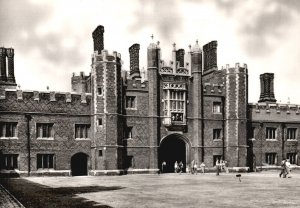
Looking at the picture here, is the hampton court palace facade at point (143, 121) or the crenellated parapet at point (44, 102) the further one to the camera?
the hampton court palace facade at point (143, 121)

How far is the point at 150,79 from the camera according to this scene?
35.3 m

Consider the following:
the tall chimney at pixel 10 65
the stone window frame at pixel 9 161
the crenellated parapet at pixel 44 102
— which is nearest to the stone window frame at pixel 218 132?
the crenellated parapet at pixel 44 102

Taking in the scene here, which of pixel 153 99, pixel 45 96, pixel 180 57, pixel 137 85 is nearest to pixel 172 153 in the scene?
pixel 153 99

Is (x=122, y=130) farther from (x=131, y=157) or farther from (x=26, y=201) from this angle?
(x=26, y=201)

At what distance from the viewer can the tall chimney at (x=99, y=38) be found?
1377 inches

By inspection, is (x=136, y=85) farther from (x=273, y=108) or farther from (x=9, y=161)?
(x=273, y=108)

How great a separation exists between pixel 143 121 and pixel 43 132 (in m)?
8.45

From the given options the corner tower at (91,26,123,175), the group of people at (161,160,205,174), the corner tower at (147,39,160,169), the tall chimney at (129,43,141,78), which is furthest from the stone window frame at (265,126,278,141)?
the corner tower at (91,26,123,175)

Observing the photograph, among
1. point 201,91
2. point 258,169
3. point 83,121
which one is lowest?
point 258,169

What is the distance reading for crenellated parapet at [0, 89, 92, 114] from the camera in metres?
31.5

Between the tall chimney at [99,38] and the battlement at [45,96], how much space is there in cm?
435

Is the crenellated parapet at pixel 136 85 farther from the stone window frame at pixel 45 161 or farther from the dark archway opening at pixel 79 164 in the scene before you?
the stone window frame at pixel 45 161

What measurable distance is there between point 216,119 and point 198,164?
4.64 metres

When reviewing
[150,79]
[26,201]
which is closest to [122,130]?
[150,79]
